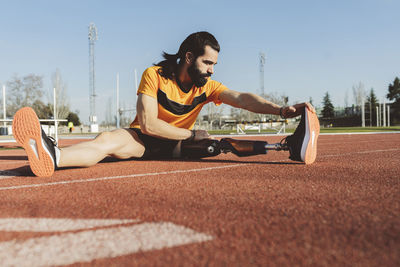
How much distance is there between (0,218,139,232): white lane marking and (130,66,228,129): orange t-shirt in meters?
1.98

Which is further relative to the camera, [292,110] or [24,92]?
[24,92]

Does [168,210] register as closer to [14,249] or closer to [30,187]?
[14,249]

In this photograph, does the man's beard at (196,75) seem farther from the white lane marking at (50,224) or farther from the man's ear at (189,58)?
the white lane marking at (50,224)

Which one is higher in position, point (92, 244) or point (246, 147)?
point (246, 147)

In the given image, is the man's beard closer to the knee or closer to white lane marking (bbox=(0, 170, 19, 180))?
the knee

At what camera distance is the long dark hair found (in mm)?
3277

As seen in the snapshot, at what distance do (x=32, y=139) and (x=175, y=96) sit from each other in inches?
58.9

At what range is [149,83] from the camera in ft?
10.6

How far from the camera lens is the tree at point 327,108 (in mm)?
70562

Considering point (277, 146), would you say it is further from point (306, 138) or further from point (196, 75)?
point (196, 75)

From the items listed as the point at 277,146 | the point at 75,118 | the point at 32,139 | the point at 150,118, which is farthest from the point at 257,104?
the point at 75,118

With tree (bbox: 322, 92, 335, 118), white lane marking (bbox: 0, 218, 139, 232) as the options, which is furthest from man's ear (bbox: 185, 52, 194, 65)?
tree (bbox: 322, 92, 335, 118)

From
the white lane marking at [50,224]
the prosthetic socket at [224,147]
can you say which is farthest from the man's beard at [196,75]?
the white lane marking at [50,224]

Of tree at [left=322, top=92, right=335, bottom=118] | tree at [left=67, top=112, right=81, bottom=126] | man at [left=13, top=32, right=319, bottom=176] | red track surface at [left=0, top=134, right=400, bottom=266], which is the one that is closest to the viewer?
red track surface at [left=0, top=134, right=400, bottom=266]
